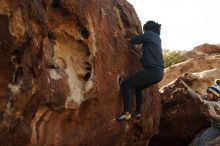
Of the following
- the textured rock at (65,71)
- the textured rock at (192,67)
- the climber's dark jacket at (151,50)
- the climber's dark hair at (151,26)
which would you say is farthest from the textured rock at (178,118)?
the textured rock at (192,67)

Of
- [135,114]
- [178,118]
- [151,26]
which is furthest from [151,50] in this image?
[178,118]

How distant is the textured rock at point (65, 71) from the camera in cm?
819

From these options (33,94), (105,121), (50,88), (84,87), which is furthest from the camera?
(105,121)

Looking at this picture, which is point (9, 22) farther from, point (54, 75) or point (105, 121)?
point (105, 121)

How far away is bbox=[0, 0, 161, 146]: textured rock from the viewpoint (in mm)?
8188

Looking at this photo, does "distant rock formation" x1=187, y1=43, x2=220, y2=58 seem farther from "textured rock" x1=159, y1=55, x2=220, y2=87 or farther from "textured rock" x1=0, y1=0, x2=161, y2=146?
"textured rock" x1=0, y1=0, x2=161, y2=146

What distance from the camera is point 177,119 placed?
1616 centimetres

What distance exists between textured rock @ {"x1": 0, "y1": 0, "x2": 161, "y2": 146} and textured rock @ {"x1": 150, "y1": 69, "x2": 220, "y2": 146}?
10.1ft

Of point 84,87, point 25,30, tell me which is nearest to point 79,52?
point 84,87

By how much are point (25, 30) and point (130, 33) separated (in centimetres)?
509

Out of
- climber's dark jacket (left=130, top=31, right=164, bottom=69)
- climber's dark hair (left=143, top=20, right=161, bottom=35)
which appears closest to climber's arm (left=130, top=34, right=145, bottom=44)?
climber's dark jacket (left=130, top=31, right=164, bottom=69)

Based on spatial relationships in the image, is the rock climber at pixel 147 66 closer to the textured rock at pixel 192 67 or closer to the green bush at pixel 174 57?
the textured rock at pixel 192 67

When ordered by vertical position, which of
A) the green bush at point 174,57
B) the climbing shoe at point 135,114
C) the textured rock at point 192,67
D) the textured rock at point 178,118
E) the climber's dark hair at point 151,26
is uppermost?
the climber's dark hair at point 151,26

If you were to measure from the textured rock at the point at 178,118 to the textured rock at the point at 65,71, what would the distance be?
3.07m
